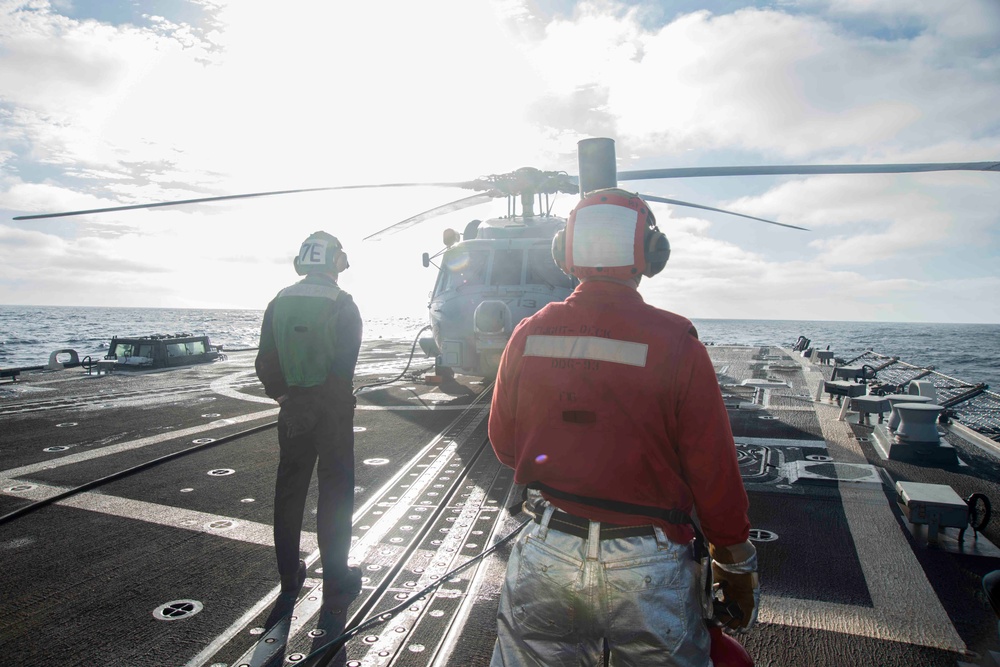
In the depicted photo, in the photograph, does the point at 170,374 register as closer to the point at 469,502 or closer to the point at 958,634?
the point at 469,502

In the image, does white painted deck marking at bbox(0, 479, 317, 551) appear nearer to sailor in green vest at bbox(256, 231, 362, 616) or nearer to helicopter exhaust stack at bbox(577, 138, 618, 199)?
sailor in green vest at bbox(256, 231, 362, 616)

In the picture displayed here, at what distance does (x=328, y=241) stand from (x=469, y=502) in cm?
289

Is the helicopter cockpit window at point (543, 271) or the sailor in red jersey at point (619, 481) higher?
the helicopter cockpit window at point (543, 271)

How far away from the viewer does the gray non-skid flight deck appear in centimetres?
321

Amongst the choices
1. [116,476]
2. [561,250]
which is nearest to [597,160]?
[561,250]

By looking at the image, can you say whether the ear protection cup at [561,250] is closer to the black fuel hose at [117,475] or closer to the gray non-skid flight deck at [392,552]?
the gray non-skid flight deck at [392,552]

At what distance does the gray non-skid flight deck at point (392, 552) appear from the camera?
3.21 metres

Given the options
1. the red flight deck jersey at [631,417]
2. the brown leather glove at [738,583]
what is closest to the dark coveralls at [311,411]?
the red flight deck jersey at [631,417]

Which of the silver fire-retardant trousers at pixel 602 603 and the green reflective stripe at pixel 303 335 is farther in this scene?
the green reflective stripe at pixel 303 335

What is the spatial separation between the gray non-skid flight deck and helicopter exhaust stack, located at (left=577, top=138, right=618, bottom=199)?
11.1 ft

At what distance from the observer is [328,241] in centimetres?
415

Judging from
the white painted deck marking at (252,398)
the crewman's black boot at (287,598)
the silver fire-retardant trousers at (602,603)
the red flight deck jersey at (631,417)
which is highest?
the red flight deck jersey at (631,417)

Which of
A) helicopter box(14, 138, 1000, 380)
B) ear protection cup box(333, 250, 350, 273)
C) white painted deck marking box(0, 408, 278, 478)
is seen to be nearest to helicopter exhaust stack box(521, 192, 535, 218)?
helicopter box(14, 138, 1000, 380)

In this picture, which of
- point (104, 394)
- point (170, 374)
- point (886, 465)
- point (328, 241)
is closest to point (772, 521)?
point (886, 465)
